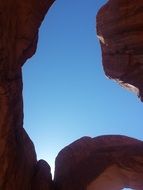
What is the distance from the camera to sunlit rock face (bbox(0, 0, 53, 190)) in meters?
11.7

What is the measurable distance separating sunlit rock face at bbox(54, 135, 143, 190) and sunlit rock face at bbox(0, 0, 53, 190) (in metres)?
2.80

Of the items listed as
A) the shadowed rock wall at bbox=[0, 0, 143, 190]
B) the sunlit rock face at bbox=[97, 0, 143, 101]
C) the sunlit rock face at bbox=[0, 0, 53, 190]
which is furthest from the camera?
the sunlit rock face at bbox=[97, 0, 143, 101]

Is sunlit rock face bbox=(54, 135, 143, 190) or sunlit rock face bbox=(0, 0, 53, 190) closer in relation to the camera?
sunlit rock face bbox=(0, 0, 53, 190)

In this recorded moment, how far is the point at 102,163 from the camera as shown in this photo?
17797 millimetres

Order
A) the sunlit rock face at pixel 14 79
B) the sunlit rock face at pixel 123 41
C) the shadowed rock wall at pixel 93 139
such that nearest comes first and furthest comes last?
the sunlit rock face at pixel 14 79 < the shadowed rock wall at pixel 93 139 < the sunlit rock face at pixel 123 41

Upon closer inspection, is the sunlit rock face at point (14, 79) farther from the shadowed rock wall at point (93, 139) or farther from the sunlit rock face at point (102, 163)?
the sunlit rock face at point (102, 163)

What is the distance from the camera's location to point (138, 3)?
1741 centimetres

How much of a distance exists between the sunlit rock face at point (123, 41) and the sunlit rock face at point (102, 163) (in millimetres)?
3086

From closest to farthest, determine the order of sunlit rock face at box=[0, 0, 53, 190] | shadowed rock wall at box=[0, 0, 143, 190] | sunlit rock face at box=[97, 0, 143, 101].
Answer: sunlit rock face at box=[0, 0, 53, 190], shadowed rock wall at box=[0, 0, 143, 190], sunlit rock face at box=[97, 0, 143, 101]

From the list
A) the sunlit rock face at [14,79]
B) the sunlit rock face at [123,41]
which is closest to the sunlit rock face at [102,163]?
the sunlit rock face at [14,79]

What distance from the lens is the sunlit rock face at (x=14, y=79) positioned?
38.5ft

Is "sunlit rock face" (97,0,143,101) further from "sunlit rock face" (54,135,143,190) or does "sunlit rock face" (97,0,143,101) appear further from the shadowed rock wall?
"sunlit rock face" (54,135,143,190)

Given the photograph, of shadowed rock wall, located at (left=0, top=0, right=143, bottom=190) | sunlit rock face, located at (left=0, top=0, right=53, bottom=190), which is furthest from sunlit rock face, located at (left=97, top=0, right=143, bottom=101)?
sunlit rock face, located at (left=0, top=0, right=53, bottom=190)

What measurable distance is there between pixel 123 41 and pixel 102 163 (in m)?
6.74
